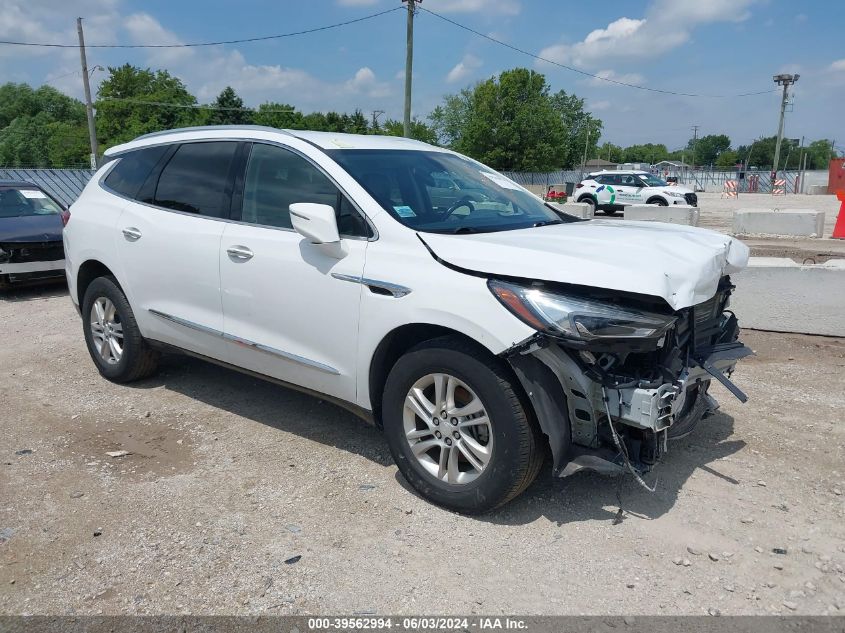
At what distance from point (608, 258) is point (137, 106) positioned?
229 feet

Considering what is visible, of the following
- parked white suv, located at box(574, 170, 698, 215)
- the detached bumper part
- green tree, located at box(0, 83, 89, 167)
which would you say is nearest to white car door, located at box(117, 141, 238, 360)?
the detached bumper part

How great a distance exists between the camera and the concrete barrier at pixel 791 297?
6094 mm

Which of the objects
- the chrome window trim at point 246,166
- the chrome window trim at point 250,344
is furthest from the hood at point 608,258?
the chrome window trim at point 250,344

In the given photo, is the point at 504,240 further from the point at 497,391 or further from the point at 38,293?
the point at 38,293

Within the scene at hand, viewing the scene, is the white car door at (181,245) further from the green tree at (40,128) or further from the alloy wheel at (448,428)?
the green tree at (40,128)

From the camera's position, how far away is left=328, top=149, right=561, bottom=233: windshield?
11.9 feet

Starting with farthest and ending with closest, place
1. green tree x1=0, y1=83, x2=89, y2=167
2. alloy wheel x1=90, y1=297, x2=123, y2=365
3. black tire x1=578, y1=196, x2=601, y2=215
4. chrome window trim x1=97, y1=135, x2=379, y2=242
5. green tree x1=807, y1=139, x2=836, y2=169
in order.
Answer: green tree x1=807, y1=139, x2=836, y2=169
green tree x1=0, y1=83, x2=89, y2=167
black tire x1=578, y1=196, x2=601, y2=215
alloy wheel x1=90, y1=297, x2=123, y2=365
chrome window trim x1=97, y1=135, x2=379, y2=242

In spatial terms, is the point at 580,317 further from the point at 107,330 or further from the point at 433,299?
the point at 107,330

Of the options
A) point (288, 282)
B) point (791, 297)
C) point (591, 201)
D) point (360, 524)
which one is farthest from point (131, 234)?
point (591, 201)

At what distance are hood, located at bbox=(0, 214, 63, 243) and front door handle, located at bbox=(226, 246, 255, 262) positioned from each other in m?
6.08

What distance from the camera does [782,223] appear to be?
15070 millimetres

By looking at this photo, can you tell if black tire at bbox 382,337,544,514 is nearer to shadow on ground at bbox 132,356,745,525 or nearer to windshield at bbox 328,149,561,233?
shadow on ground at bbox 132,356,745,525

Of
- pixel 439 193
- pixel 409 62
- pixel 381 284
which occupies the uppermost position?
pixel 409 62

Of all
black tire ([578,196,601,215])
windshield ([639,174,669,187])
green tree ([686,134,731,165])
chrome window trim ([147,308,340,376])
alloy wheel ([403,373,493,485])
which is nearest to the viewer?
alloy wheel ([403,373,493,485])
